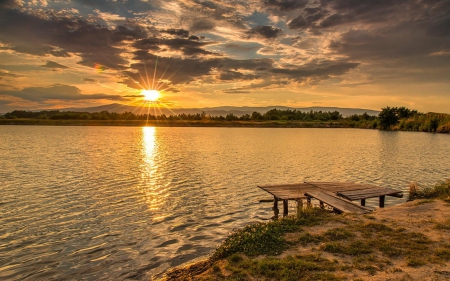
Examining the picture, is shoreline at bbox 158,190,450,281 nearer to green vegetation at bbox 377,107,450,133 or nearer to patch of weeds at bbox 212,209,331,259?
patch of weeds at bbox 212,209,331,259

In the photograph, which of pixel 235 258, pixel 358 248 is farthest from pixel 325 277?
pixel 235 258

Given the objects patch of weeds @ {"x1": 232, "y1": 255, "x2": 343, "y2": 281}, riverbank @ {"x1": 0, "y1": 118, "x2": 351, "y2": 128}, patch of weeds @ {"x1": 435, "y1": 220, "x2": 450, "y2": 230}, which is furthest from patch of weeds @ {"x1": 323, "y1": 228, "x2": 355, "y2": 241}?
riverbank @ {"x1": 0, "y1": 118, "x2": 351, "y2": 128}

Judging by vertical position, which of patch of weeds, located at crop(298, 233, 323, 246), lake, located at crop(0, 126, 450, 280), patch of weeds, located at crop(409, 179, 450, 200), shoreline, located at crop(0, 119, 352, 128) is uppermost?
shoreline, located at crop(0, 119, 352, 128)

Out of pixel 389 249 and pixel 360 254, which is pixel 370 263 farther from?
pixel 389 249

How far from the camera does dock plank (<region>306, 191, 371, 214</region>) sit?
13.7m

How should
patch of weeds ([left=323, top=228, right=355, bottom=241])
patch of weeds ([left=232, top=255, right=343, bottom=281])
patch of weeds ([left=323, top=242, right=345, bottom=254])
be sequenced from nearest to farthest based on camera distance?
1. patch of weeds ([left=232, top=255, right=343, bottom=281])
2. patch of weeds ([left=323, top=242, right=345, bottom=254])
3. patch of weeds ([left=323, top=228, right=355, bottom=241])

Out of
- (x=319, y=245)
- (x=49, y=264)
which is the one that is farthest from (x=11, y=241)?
(x=319, y=245)

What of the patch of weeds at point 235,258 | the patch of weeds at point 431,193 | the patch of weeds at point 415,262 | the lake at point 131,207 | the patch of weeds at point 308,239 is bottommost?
the lake at point 131,207

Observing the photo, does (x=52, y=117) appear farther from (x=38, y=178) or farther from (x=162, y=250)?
(x=162, y=250)

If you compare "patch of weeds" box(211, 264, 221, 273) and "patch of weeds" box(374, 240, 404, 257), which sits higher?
"patch of weeds" box(374, 240, 404, 257)

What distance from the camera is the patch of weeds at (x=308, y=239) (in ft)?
32.4

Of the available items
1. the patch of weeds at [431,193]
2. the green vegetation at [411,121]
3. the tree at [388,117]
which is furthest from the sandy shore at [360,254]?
the tree at [388,117]

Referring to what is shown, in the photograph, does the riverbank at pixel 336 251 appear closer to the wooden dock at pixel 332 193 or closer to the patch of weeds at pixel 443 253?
the patch of weeds at pixel 443 253

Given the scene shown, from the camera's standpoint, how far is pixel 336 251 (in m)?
9.02
